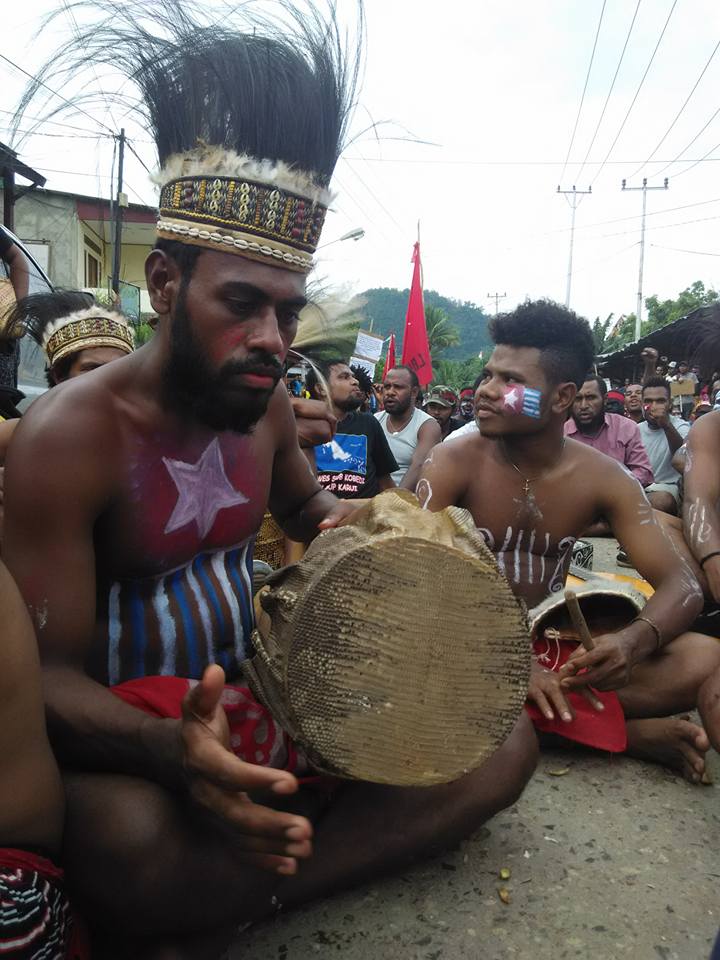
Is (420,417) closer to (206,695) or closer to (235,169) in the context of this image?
(235,169)

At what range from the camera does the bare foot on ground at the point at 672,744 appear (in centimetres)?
254

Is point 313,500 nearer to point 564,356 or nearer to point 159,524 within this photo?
point 159,524

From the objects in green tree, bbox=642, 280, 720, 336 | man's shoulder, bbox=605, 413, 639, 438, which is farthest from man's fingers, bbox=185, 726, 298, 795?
green tree, bbox=642, 280, 720, 336

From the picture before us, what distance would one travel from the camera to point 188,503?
1911 millimetres

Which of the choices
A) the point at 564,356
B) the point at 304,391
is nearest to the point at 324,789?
the point at 564,356

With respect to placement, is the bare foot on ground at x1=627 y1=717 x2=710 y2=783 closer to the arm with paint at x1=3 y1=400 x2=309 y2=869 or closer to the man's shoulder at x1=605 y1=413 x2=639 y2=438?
the arm with paint at x1=3 y1=400 x2=309 y2=869

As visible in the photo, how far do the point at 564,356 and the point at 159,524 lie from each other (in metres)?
2.08

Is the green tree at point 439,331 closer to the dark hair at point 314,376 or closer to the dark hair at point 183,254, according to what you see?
the dark hair at point 314,376

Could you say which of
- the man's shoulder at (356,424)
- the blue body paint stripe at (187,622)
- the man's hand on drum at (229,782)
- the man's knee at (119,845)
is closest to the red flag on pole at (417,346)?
the man's shoulder at (356,424)

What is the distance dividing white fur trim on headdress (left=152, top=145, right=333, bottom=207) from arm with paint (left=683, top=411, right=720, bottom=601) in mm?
2301

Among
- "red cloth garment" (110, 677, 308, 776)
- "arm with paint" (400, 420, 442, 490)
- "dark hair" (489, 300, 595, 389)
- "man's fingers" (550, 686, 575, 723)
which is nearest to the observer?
"red cloth garment" (110, 677, 308, 776)

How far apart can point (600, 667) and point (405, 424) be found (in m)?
4.80

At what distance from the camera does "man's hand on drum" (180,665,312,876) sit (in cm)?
118

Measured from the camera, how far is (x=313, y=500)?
2.46 meters
